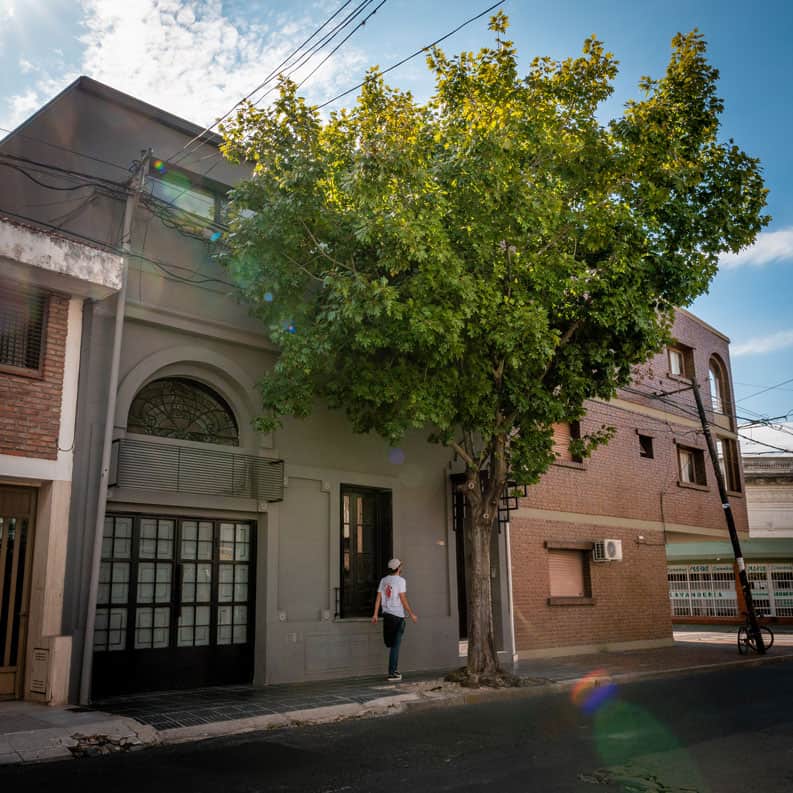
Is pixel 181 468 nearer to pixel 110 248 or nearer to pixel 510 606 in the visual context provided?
pixel 110 248

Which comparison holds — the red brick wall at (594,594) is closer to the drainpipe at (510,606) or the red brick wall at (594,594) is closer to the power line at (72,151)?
the drainpipe at (510,606)

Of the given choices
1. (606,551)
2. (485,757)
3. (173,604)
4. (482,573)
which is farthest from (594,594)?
(485,757)

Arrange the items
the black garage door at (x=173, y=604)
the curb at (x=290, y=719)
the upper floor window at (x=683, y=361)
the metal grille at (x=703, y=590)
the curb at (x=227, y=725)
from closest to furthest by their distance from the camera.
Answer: the curb at (x=227, y=725) → the curb at (x=290, y=719) → the black garage door at (x=173, y=604) → the upper floor window at (x=683, y=361) → the metal grille at (x=703, y=590)

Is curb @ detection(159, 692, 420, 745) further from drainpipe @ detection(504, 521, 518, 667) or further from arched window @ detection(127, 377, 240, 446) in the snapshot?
drainpipe @ detection(504, 521, 518, 667)

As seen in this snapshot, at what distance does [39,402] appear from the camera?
387 inches

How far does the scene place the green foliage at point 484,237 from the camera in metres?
10.0

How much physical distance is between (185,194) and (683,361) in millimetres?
16977

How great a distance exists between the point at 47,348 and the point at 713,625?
28.1m

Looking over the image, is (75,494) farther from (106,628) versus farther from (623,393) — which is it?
(623,393)

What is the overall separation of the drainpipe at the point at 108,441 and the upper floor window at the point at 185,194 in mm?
665

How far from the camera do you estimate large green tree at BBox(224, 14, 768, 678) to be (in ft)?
33.0

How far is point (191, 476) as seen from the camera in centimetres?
1127

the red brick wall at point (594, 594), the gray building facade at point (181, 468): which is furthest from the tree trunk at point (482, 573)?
the red brick wall at point (594, 594)

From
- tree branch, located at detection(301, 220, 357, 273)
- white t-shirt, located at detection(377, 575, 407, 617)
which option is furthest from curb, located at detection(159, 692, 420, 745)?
tree branch, located at detection(301, 220, 357, 273)
